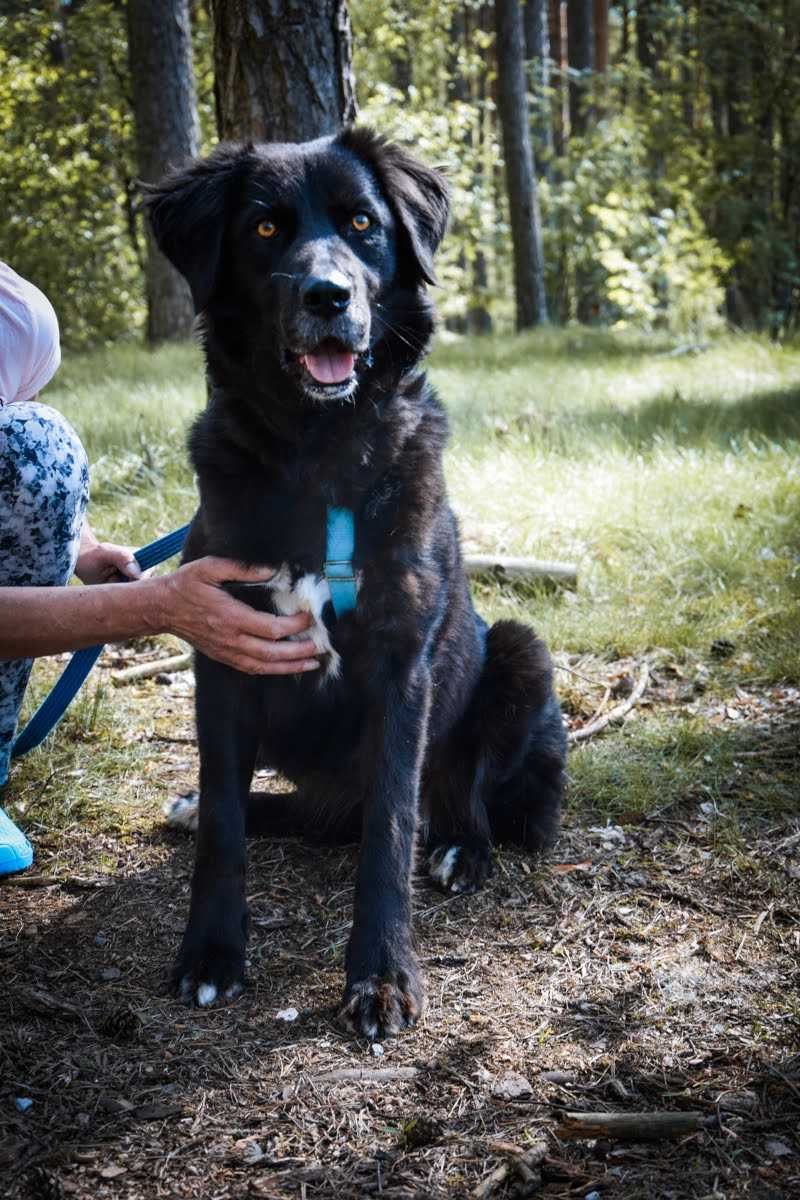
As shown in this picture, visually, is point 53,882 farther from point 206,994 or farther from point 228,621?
point 228,621

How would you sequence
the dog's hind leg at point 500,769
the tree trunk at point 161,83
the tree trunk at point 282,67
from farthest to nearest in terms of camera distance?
1. the tree trunk at point 161,83
2. the tree trunk at point 282,67
3. the dog's hind leg at point 500,769

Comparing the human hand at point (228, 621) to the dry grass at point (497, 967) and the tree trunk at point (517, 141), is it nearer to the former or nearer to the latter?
the dry grass at point (497, 967)

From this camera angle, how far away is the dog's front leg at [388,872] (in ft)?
7.32

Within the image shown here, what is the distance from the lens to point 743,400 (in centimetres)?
754

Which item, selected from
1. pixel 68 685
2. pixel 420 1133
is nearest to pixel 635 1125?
pixel 420 1133

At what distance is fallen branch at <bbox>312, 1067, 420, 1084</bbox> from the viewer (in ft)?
6.66

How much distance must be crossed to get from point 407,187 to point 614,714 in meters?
1.91

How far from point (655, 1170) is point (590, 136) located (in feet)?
50.0

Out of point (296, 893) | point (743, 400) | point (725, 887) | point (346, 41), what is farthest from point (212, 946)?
point (743, 400)

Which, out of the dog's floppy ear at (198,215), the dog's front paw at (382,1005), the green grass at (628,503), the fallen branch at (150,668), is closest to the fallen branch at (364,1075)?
the dog's front paw at (382,1005)

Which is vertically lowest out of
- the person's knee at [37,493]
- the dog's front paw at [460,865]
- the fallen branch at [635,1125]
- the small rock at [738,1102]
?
the dog's front paw at [460,865]

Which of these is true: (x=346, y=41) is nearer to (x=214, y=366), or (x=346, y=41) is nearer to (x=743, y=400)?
(x=214, y=366)

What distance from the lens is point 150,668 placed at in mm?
4145

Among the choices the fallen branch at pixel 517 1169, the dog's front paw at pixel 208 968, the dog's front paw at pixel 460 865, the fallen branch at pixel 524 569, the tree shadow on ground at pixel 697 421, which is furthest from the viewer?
the tree shadow on ground at pixel 697 421
